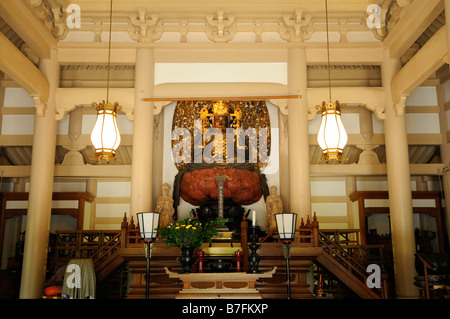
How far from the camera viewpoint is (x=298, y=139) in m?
6.63

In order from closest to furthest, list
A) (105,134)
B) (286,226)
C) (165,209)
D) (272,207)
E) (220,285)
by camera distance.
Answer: (220,285) → (286,226) → (105,134) → (165,209) → (272,207)

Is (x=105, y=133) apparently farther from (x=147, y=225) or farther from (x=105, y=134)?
(x=147, y=225)

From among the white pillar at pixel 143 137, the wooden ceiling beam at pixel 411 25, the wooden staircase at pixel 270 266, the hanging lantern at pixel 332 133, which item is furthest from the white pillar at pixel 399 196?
the white pillar at pixel 143 137

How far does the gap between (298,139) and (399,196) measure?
1.62 metres

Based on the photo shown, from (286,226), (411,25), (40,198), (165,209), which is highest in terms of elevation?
(411,25)

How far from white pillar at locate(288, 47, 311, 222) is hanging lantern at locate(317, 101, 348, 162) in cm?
144

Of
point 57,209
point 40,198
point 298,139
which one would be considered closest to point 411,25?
point 298,139

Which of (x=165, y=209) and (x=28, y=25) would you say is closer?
(x=28, y=25)

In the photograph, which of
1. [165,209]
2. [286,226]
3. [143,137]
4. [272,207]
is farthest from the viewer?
[272,207]

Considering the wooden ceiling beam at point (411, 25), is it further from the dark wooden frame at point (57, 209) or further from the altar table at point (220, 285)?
the dark wooden frame at point (57, 209)

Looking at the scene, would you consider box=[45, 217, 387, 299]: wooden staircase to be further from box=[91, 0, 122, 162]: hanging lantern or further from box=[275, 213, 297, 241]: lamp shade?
box=[275, 213, 297, 241]: lamp shade

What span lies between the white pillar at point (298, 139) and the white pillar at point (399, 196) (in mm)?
1199

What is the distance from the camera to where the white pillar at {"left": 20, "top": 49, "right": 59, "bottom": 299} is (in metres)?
6.20

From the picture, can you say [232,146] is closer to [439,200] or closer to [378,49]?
[378,49]
